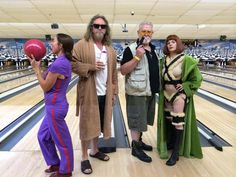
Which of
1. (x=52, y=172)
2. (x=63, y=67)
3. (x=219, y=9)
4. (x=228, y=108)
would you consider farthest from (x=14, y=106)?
(x=219, y=9)

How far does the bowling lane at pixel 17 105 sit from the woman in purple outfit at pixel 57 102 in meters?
1.85

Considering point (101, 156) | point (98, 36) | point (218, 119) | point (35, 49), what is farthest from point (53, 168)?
point (218, 119)

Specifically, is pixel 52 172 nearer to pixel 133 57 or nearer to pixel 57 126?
pixel 57 126

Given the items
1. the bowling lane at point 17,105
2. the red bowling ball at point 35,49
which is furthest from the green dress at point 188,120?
the bowling lane at point 17,105

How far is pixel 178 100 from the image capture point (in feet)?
8.61

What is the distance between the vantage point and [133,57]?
2539 millimetres

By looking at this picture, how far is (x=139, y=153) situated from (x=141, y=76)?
77cm

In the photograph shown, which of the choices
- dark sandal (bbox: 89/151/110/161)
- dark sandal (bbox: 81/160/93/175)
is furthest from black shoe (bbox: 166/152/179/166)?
dark sandal (bbox: 81/160/93/175)

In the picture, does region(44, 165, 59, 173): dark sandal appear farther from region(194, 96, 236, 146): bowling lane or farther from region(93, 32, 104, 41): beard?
region(194, 96, 236, 146): bowling lane

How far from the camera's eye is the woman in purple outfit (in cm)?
208

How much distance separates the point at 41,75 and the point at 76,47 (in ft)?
1.44

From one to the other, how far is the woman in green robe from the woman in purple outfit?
966mm

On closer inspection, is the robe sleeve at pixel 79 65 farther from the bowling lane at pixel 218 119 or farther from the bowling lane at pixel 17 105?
the bowling lane at pixel 17 105

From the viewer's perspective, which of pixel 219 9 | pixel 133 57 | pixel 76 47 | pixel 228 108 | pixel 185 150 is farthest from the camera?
pixel 219 9
